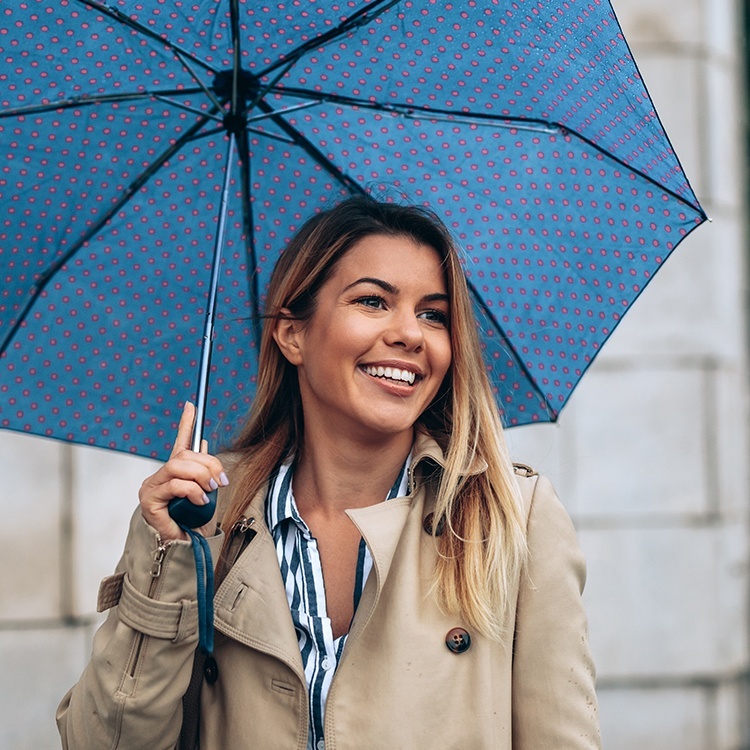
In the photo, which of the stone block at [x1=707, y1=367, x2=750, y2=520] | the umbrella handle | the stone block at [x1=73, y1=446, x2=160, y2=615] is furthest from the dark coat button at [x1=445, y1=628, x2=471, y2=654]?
the stone block at [x1=707, y1=367, x2=750, y2=520]

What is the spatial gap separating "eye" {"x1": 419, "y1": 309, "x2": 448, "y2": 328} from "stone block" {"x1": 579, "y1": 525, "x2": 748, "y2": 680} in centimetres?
357

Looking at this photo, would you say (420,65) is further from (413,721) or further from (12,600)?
(12,600)

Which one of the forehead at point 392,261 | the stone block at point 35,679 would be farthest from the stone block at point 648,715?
the forehead at point 392,261

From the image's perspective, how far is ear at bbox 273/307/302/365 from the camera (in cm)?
312

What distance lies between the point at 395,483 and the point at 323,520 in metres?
0.19

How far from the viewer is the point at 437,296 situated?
298 centimetres

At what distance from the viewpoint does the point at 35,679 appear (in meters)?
5.31

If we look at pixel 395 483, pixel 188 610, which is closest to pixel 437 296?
pixel 395 483

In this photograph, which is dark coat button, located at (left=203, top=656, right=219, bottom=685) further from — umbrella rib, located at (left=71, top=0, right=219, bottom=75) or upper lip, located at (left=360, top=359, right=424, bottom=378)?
umbrella rib, located at (left=71, top=0, right=219, bottom=75)

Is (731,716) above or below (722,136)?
below

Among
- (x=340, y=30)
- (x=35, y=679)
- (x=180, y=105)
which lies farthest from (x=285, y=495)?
(x=35, y=679)

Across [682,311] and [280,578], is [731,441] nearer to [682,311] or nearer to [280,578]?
[682,311]

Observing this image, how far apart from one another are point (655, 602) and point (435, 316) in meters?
3.80

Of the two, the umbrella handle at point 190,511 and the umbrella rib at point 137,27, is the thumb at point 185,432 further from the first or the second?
the umbrella rib at point 137,27
